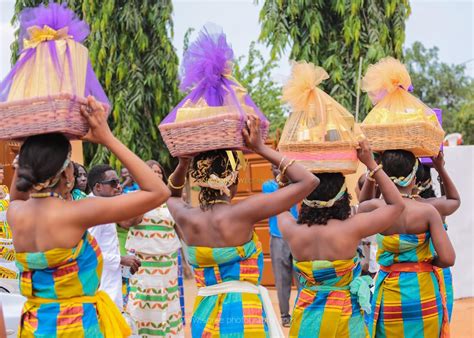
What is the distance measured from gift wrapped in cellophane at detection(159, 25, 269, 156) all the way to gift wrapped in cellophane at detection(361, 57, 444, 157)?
44.0 inches

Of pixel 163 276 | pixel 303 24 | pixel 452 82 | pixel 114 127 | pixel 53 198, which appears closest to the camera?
pixel 53 198

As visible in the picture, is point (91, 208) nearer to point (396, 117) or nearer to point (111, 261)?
point (396, 117)

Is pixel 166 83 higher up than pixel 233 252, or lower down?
higher up

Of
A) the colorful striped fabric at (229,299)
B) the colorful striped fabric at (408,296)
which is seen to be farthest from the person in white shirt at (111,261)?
the colorful striped fabric at (408,296)

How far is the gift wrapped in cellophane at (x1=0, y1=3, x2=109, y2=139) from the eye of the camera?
3.06m

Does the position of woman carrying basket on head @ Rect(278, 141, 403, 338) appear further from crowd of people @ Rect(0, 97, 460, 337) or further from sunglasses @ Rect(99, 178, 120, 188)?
sunglasses @ Rect(99, 178, 120, 188)

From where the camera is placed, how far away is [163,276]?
23.0 ft

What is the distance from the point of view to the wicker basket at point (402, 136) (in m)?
4.73

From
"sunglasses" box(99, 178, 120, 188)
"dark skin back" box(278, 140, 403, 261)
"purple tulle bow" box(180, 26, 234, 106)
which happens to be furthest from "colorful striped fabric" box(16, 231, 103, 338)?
"sunglasses" box(99, 178, 120, 188)

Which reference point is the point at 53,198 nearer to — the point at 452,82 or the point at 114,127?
the point at 114,127

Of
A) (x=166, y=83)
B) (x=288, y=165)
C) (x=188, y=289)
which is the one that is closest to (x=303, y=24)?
(x=166, y=83)

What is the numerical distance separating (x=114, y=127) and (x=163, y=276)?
7.27 meters

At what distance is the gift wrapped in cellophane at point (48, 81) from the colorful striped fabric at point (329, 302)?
1.66m

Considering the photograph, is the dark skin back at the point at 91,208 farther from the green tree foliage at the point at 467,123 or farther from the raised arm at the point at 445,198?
the green tree foliage at the point at 467,123
